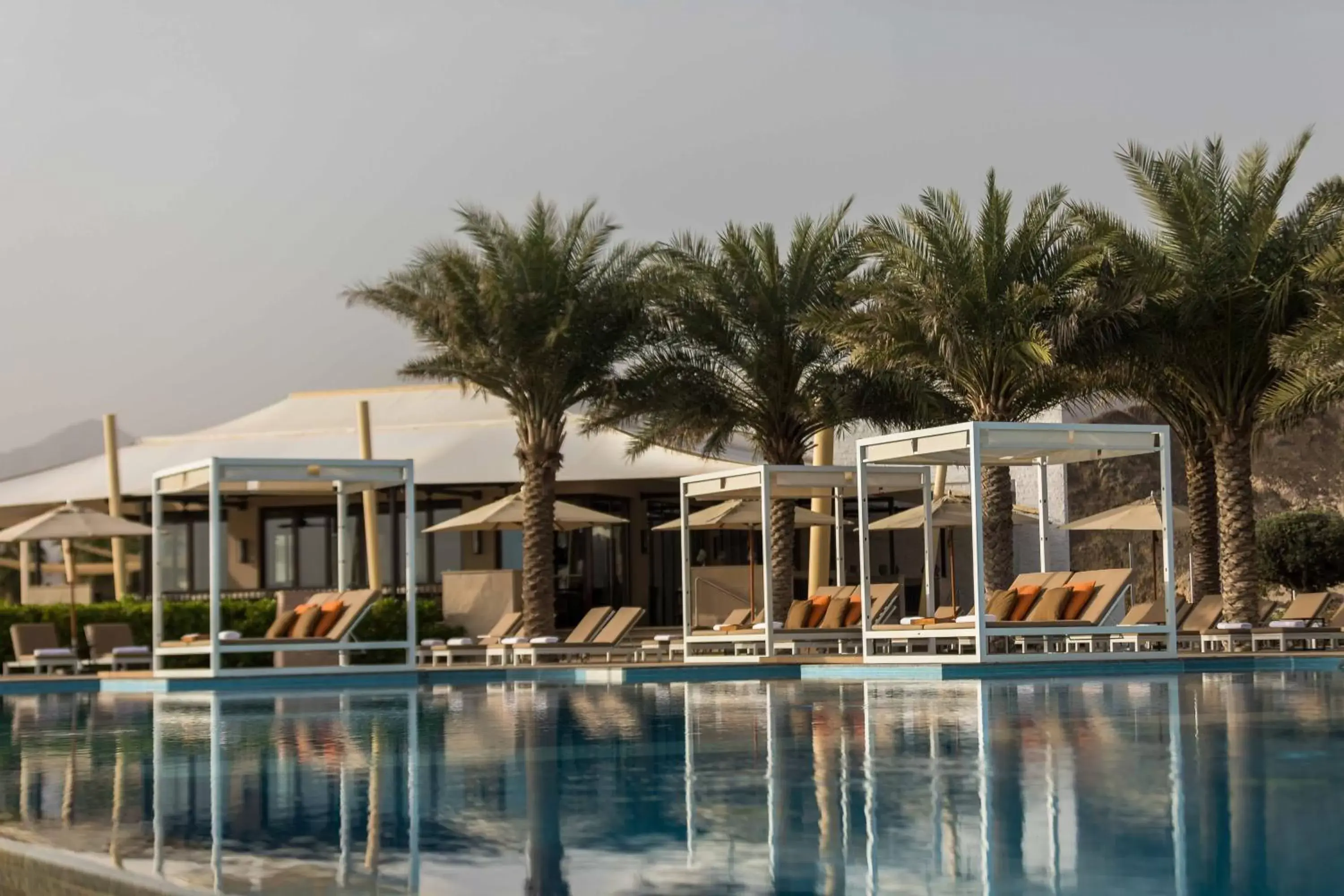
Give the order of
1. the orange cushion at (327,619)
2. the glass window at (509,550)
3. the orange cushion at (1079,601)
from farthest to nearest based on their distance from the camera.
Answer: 1. the glass window at (509,550)
2. the orange cushion at (327,619)
3. the orange cushion at (1079,601)

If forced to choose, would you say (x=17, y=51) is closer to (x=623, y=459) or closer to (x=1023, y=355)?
(x=623, y=459)

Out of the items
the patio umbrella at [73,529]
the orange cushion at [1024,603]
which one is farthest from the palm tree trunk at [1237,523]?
the patio umbrella at [73,529]

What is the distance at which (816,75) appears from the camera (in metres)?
36.5

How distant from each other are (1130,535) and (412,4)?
1756 centimetres

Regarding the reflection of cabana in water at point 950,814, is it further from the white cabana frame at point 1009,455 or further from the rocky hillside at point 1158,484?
the rocky hillside at point 1158,484

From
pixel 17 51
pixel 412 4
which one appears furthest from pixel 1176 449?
pixel 17 51

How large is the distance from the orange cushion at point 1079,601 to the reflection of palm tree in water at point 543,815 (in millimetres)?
9579

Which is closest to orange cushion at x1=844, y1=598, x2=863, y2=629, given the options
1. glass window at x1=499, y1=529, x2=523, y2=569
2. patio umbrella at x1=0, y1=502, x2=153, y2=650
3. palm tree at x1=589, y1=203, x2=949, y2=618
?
palm tree at x1=589, y1=203, x2=949, y2=618

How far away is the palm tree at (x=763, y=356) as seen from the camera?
26.0m

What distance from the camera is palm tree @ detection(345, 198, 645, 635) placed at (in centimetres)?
2644

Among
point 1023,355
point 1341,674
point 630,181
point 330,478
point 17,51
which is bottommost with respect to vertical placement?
point 1341,674

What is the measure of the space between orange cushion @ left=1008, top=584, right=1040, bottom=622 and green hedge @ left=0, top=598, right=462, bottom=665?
10661 mm

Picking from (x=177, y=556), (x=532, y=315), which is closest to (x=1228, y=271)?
(x=532, y=315)

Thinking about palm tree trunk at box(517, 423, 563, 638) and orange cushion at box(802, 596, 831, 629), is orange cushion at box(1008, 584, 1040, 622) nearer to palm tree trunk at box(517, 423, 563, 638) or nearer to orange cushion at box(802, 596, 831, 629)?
orange cushion at box(802, 596, 831, 629)
